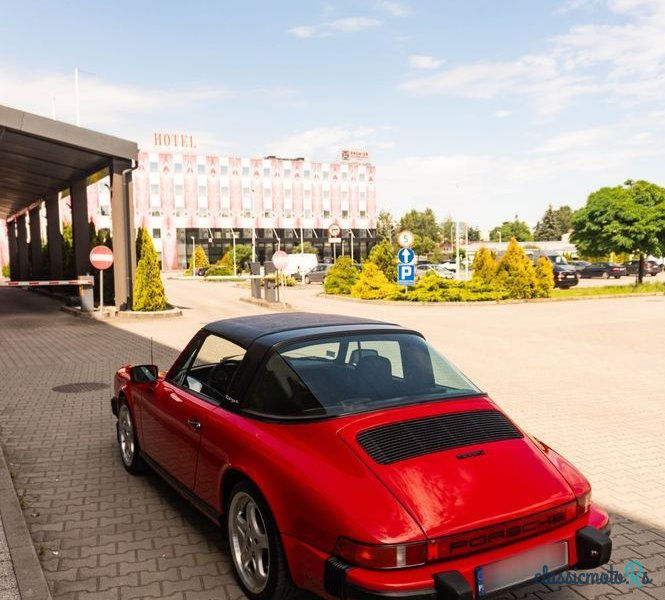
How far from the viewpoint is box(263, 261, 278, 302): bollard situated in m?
23.0

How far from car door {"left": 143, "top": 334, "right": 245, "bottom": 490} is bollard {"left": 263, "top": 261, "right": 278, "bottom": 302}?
18.1 m

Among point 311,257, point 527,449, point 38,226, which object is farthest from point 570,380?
point 311,257

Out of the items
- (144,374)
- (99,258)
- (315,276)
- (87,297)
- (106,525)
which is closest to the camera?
(106,525)

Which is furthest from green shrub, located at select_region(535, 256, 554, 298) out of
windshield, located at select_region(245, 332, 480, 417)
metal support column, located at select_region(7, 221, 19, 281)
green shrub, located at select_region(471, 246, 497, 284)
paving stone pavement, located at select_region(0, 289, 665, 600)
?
metal support column, located at select_region(7, 221, 19, 281)

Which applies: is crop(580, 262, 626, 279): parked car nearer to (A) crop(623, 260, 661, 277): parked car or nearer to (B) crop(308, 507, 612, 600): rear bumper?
(A) crop(623, 260, 661, 277): parked car

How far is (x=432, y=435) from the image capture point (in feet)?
10.4

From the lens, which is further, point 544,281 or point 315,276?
point 315,276

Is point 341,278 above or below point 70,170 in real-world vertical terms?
below

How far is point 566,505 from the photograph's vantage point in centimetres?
302

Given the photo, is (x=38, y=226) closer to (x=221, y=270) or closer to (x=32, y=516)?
(x=221, y=270)

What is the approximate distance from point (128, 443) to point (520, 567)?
3833mm

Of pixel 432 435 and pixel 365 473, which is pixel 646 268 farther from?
pixel 365 473

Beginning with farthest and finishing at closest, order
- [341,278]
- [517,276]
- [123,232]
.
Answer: [341,278], [517,276], [123,232]

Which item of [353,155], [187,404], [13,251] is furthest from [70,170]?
[353,155]
